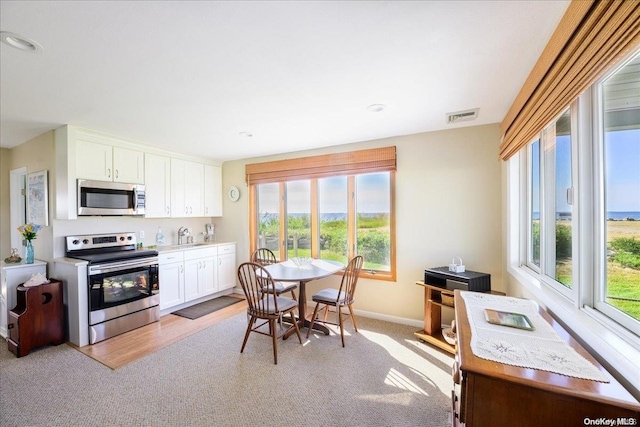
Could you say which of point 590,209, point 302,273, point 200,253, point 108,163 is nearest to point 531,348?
point 590,209

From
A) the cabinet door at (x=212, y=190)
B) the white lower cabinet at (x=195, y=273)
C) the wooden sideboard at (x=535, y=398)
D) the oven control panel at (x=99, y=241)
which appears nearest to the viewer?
the wooden sideboard at (x=535, y=398)

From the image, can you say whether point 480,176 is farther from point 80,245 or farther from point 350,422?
point 80,245

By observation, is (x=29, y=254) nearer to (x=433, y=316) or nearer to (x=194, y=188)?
(x=194, y=188)

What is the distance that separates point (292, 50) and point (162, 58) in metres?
0.83

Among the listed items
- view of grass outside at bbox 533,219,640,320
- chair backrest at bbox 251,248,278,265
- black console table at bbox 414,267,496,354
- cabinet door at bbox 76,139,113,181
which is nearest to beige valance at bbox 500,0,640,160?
view of grass outside at bbox 533,219,640,320

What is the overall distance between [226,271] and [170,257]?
1.04 m

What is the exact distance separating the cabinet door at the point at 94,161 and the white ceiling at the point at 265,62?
34 centimetres

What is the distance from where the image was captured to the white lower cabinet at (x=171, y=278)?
11.9 feet

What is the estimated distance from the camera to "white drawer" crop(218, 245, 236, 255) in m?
4.46

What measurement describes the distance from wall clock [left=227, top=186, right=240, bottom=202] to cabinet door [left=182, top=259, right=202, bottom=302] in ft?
3.98

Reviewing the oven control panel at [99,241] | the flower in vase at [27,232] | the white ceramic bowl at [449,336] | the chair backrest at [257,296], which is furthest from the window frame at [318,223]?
the flower in vase at [27,232]

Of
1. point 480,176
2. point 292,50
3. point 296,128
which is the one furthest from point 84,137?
point 480,176

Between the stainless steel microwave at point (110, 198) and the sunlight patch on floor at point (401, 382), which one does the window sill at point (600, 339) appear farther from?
the stainless steel microwave at point (110, 198)

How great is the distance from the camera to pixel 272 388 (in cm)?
213
